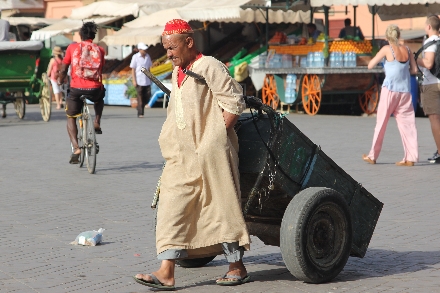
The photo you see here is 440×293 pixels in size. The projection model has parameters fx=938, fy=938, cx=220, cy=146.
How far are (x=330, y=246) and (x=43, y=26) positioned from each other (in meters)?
31.6

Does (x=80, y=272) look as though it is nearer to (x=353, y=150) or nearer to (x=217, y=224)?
(x=217, y=224)

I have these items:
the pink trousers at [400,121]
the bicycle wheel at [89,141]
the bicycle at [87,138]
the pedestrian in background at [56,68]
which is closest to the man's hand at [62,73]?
the bicycle at [87,138]

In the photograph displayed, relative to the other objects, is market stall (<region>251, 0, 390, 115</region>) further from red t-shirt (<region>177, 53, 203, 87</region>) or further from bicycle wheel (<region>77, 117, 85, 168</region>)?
red t-shirt (<region>177, 53, 203, 87</region>)

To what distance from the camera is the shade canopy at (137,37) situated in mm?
23984

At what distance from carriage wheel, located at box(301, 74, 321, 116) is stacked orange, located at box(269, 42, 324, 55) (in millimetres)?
580

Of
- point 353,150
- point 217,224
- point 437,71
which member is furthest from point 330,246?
point 353,150

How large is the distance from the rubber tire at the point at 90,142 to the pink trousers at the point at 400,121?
336 cm

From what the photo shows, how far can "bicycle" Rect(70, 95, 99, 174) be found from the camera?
11.0 metres

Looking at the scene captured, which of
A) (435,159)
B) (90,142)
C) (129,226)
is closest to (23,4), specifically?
(90,142)

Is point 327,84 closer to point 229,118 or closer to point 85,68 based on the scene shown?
point 85,68

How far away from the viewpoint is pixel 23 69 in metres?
19.0

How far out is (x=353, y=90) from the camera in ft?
65.7

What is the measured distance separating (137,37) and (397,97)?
13.8m

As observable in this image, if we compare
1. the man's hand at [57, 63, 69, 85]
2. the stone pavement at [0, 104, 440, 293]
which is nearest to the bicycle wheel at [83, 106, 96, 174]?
the stone pavement at [0, 104, 440, 293]
